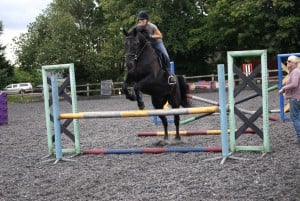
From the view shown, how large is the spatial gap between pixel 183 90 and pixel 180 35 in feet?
109

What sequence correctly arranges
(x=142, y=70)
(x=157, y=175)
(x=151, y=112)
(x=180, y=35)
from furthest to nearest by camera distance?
(x=180, y=35)
(x=142, y=70)
(x=151, y=112)
(x=157, y=175)

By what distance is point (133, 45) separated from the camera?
846cm

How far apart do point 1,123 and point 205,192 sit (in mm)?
13129

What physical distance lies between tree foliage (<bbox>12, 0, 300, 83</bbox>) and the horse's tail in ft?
90.5

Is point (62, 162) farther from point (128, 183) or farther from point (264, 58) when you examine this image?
point (264, 58)

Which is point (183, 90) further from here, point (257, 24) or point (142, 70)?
point (257, 24)

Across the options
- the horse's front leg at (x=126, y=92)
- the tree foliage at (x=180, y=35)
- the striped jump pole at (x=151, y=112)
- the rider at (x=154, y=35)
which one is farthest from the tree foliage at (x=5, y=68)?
the striped jump pole at (x=151, y=112)

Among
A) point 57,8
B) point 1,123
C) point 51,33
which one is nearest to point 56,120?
point 1,123

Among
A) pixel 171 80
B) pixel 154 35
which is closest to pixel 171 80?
pixel 171 80

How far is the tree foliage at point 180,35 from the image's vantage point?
122 feet

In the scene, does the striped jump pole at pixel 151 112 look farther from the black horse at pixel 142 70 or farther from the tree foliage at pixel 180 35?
the tree foliage at pixel 180 35

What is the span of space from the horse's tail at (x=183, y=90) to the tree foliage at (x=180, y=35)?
90.5 ft

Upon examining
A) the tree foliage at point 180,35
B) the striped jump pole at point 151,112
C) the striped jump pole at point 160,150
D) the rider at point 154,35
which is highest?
the tree foliage at point 180,35

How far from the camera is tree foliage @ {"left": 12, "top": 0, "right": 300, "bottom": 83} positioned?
3728cm
